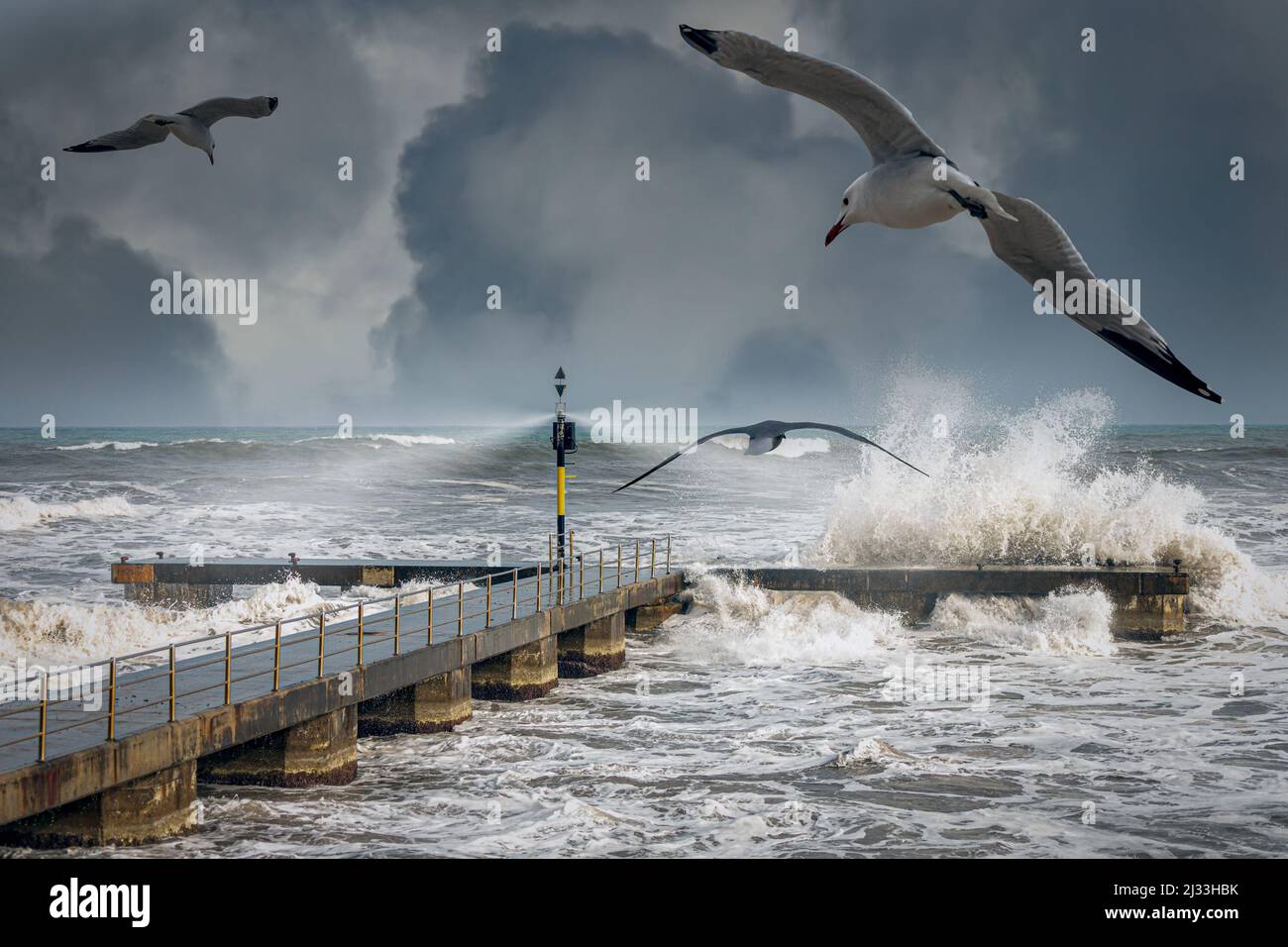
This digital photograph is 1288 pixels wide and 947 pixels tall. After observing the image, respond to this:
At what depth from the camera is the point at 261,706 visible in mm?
9484

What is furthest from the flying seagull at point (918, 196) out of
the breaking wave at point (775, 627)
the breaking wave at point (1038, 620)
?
the breaking wave at point (1038, 620)

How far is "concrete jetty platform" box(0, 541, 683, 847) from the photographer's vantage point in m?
7.99

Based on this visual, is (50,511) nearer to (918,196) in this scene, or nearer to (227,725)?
(227,725)

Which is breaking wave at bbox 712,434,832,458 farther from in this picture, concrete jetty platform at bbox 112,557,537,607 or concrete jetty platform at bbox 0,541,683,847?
concrete jetty platform at bbox 0,541,683,847

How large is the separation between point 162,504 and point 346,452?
20379 millimetres

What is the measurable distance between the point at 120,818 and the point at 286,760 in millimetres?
1969

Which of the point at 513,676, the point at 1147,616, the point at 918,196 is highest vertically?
the point at 918,196

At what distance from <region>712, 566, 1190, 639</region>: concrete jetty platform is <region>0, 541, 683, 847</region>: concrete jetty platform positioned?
410 cm

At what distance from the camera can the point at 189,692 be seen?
30.4ft

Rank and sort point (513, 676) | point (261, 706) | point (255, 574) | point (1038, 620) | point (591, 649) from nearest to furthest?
point (261, 706) < point (513, 676) < point (591, 649) < point (1038, 620) < point (255, 574)

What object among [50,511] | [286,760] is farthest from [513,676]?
[50,511]

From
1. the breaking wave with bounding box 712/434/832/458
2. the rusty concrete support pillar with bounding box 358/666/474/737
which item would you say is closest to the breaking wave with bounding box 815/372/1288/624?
the rusty concrete support pillar with bounding box 358/666/474/737
